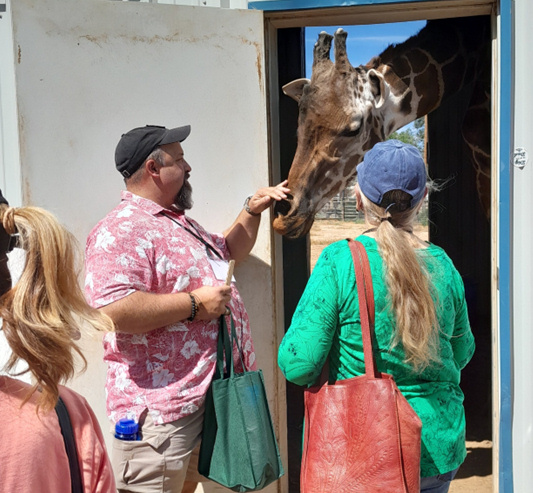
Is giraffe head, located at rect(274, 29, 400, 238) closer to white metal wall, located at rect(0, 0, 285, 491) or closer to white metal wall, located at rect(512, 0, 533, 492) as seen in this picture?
white metal wall, located at rect(0, 0, 285, 491)

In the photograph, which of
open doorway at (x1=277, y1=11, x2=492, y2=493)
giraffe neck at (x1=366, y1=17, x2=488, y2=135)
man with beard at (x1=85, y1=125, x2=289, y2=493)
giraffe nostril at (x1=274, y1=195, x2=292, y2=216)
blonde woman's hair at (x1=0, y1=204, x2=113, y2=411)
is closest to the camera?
blonde woman's hair at (x1=0, y1=204, x2=113, y2=411)

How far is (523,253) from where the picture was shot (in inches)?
127

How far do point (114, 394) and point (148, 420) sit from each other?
0.58ft

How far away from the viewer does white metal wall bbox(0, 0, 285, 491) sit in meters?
3.13

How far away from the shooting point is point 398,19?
11.8 feet

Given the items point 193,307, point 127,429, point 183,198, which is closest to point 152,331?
point 193,307

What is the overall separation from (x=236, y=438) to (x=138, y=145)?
4.10 ft

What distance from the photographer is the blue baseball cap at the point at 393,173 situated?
221 cm

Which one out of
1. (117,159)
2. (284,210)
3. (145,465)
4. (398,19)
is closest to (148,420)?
(145,465)

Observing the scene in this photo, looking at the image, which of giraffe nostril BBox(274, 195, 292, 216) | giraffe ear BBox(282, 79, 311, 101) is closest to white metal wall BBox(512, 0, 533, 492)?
giraffe nostril BBox(274, 195, 292, 216)

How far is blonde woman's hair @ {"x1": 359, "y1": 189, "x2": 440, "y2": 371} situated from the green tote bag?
735mm

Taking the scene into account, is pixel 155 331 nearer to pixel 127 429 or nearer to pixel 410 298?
pixel 127 429

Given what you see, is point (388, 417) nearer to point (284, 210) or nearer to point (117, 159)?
point (117, 159)

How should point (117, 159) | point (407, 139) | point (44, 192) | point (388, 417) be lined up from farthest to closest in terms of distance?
point (407, 139)
point (44, 192)
point (117, 159)
point (388, 417)
